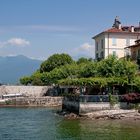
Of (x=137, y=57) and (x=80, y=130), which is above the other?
(x=137, y=57)

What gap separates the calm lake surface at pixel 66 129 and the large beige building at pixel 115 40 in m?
39.2

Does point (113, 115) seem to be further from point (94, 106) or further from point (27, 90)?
point (27, 90)

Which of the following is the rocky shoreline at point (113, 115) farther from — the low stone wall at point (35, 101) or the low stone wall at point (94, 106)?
the low stone wall at point (35, 101)

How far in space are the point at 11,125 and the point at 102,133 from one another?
1301 cm

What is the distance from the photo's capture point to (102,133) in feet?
155

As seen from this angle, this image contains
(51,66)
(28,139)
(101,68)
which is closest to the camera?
(28,139)

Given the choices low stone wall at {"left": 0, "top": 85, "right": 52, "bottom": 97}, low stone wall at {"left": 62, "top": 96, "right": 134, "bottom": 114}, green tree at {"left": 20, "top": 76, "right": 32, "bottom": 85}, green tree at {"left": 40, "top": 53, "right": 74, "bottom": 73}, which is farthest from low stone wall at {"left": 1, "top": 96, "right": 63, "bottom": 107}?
green tree at {"left": 40, "top": 53, "right": 74, "bottom": 73}

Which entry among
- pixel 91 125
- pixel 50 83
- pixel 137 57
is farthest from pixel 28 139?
pixel 50 83

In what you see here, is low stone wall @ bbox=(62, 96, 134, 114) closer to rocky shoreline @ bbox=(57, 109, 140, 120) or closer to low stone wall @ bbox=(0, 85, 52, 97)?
rocky shoreline @ bbox=(57, 109, 140, 120)

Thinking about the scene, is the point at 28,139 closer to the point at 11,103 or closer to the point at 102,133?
the point at 102,133

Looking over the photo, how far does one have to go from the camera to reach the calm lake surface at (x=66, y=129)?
1790 inches

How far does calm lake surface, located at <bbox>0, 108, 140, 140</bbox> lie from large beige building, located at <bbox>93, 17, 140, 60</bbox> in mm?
39206

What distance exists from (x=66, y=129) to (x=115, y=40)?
2005 inches

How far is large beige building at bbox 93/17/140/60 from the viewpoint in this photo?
99250 mm
